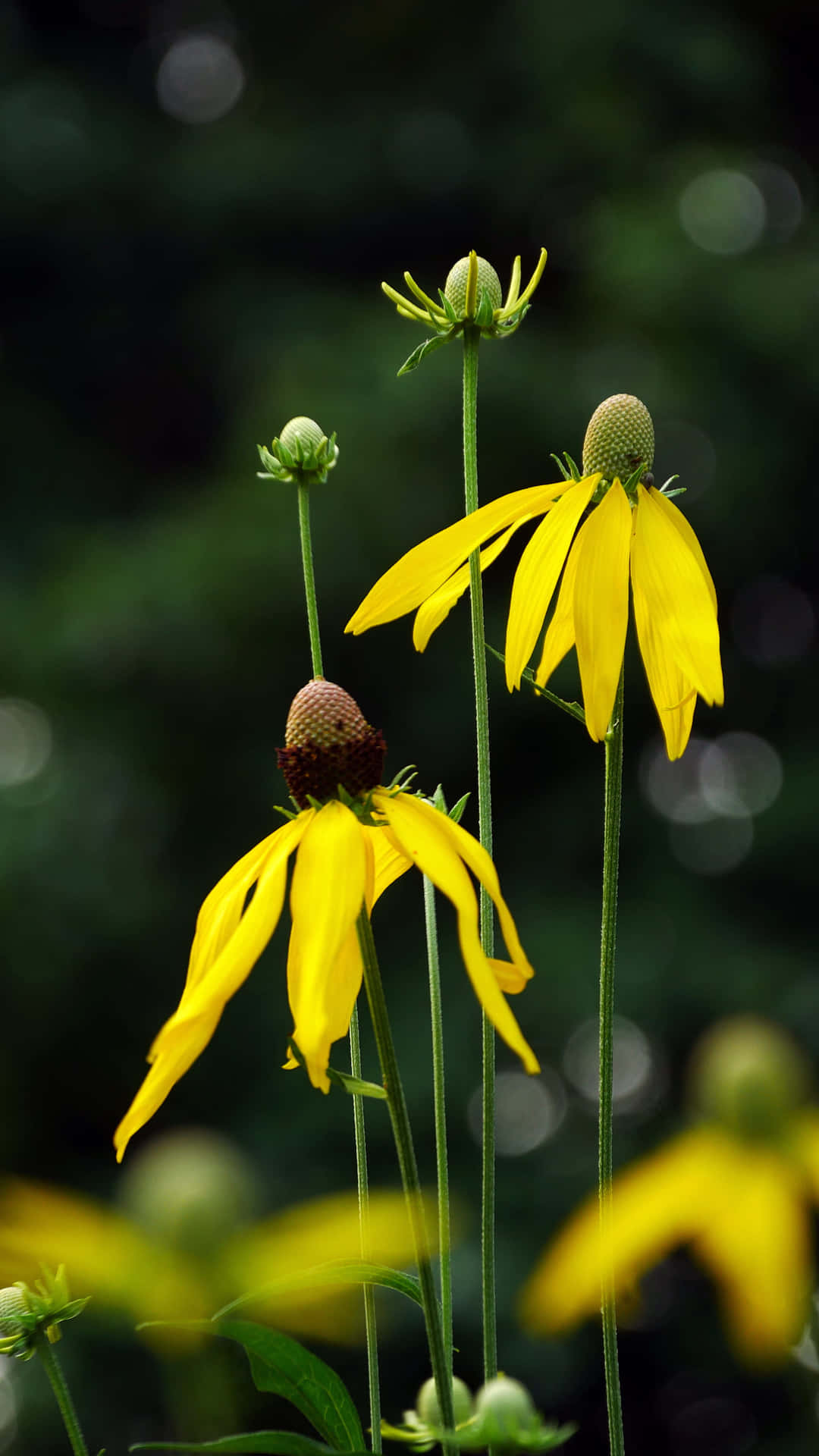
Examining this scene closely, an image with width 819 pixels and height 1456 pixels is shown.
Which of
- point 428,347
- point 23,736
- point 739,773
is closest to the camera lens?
point 428,347

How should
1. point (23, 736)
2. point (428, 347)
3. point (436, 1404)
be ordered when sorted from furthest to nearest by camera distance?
point (23, 736)
point (428, 347)
point (436, 1404)

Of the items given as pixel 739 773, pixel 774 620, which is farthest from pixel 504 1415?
pixel 774 620

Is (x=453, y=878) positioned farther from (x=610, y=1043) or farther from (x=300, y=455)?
(x=300, y=455)

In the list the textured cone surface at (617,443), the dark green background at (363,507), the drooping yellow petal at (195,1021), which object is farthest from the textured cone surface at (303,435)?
the dark green background at (363,507)

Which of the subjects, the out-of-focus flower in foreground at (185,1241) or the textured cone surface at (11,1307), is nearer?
the out-of-focus flower in foreground at (185,1241)

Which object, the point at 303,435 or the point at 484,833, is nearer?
the point at 484,833

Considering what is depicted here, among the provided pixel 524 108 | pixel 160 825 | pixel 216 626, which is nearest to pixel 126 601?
pixel 216 626

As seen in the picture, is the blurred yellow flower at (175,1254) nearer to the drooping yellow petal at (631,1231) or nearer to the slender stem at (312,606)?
the drooping yellow petal at (631,1231)

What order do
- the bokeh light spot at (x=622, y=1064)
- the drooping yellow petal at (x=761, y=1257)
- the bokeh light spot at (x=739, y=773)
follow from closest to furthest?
the drooping yellow petal at (x=761, y=1257), the bokeh light spot at (x=622, y=1064), the bokeh light spot at (x=739, y=773)
